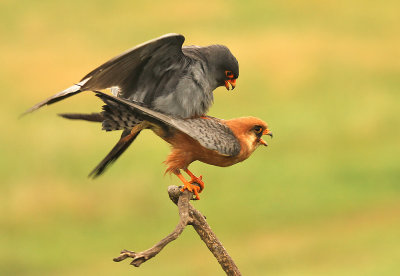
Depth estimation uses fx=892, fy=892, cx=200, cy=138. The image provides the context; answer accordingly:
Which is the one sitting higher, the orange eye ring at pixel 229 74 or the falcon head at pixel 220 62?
the falcon head at pixel 220 62

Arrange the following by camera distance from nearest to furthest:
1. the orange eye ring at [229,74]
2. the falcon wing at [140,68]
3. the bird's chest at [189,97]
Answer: the falcon wing at [140,68]
the bird's chest at [189,97]
the orange eye ring at [229,74]

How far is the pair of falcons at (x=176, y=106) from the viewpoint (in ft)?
22.8

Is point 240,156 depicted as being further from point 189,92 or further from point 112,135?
point 112,135

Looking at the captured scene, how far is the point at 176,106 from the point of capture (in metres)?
7.57

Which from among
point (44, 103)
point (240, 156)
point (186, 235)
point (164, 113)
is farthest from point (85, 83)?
point (186, 235)

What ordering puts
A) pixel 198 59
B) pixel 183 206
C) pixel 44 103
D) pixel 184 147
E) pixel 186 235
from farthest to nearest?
pixel 186 235 → pixel 198 59 → pixel 184 147 → pixel 183 206 → pixel 44 103

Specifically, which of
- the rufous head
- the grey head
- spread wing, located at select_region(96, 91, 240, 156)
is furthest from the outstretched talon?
the grey head

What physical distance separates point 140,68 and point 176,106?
0.49 m

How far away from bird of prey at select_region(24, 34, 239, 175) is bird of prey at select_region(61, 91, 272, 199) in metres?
0.16

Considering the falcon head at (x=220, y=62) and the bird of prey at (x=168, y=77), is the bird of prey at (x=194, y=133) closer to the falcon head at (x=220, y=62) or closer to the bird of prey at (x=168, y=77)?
the bird of prey at (x=168, y=77)

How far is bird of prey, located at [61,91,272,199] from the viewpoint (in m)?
6.95

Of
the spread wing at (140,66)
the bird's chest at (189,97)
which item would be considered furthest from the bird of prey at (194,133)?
the spread wing at (140,66)

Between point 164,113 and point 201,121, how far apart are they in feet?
1.05

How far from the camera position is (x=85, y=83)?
21.6 feet
